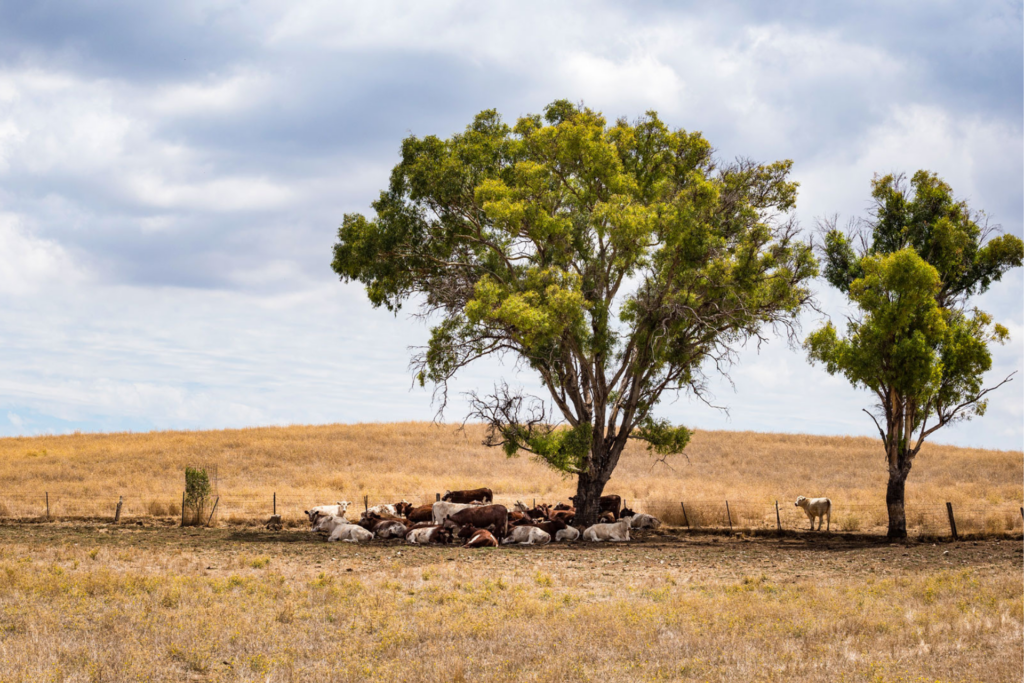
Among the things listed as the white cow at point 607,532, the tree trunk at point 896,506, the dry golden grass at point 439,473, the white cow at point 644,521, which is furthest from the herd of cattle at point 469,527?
the tree trunk at point 896,506

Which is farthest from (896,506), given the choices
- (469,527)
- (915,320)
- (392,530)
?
(392,530)

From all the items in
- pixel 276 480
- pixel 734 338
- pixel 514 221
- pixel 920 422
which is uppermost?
pixel 514 221

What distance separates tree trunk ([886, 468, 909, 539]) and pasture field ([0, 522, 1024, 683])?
578cm

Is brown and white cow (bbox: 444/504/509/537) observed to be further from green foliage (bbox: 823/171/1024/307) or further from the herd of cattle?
green foliage (bbox: 823/171/1024/307)

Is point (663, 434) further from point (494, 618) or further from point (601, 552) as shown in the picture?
point (494, 618)

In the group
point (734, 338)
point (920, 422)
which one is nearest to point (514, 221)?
point (734, 338)

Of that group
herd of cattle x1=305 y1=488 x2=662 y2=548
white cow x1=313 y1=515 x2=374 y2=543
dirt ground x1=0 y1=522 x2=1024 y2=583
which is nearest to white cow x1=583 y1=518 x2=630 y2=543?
herd of cattle x1=305 y1=488 x2=662 y2=548

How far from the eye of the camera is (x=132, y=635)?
9.53 m

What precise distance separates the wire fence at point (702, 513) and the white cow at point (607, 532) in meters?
5.45

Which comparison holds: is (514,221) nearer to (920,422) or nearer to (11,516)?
(920,422)

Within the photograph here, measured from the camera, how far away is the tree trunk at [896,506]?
2370 centimetres

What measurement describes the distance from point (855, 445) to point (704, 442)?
14.4 m

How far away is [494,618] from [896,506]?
18.7 metres

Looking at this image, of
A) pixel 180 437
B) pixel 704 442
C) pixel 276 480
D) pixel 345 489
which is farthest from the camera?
pixel 704 442
